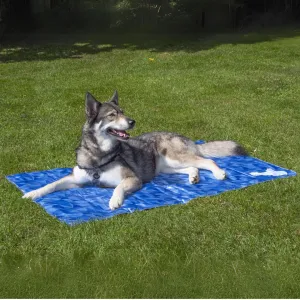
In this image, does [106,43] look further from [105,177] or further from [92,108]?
[105,177]

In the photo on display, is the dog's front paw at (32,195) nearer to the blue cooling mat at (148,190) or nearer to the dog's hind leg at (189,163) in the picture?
the blue cooling mat at (148,190)

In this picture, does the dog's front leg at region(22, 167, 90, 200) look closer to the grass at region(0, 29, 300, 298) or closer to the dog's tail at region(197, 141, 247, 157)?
the grass at region(0, 29, 300, 298)

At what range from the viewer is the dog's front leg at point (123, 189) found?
7.35m

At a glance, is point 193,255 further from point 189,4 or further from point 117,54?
point 189,4

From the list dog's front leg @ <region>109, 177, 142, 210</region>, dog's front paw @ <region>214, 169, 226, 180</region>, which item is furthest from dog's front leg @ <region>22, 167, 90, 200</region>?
dog's front paw @ <region>214, 169, 226, 180</region>

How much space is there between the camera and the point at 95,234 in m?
6.46

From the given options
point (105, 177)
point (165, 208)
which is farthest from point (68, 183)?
point (165, 208)

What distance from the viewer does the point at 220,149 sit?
9.75 m

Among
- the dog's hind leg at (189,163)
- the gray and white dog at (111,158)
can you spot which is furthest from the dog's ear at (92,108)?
the dog's hind leg at (189,163)

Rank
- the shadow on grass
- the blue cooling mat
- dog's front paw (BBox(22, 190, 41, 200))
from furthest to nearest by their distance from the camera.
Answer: the shadow on grass
dog's front paw (BBox(22, 190, 41, 200))
the blue cooling mat

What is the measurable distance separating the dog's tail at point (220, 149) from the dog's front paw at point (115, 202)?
251cm

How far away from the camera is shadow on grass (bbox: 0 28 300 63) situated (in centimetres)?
2736

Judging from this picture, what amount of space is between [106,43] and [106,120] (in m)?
24.0

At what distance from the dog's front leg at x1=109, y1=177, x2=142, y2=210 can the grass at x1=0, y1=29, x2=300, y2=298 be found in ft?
1.12
